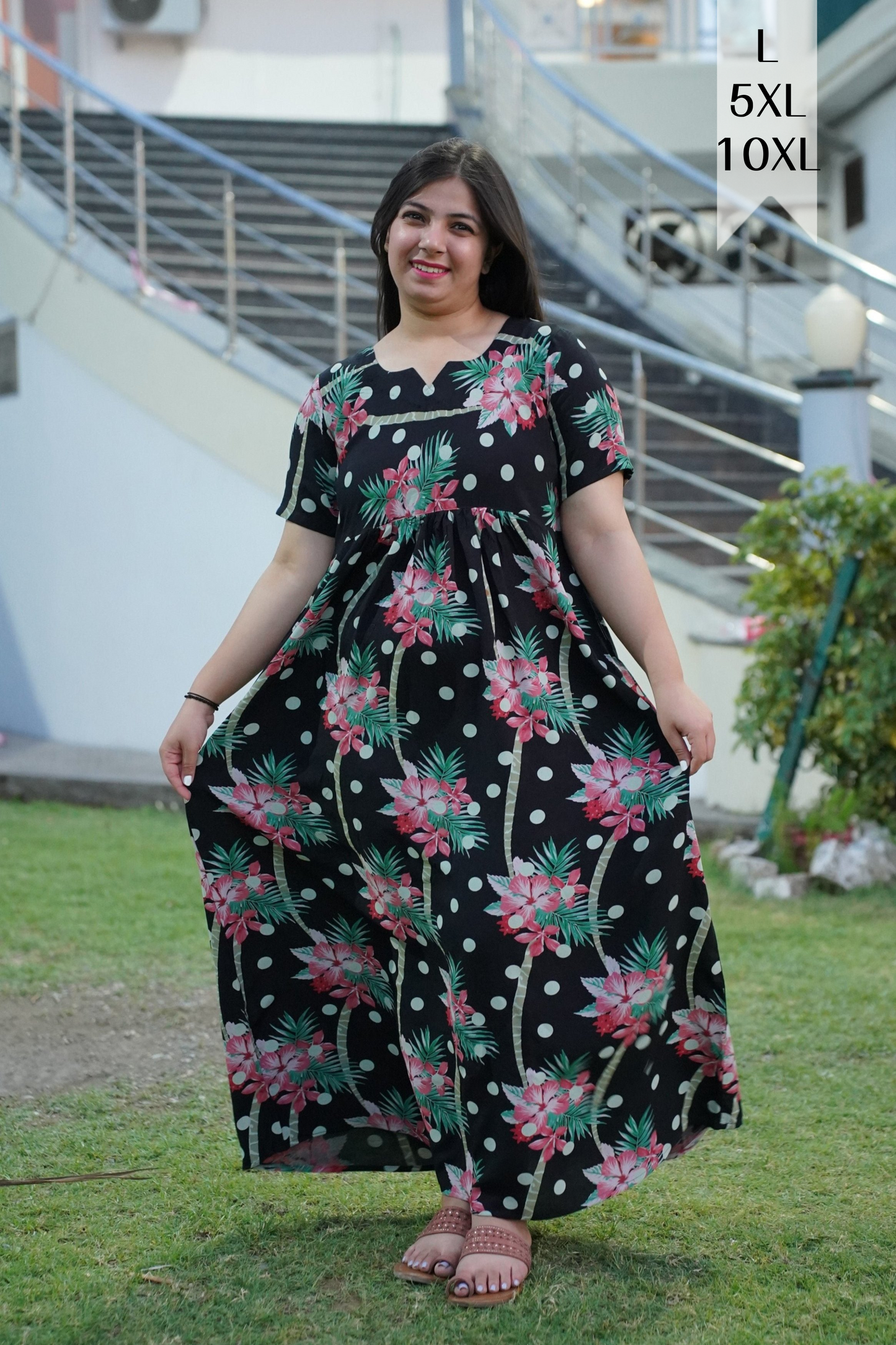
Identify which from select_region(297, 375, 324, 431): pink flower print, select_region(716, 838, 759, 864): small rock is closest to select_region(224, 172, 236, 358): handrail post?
select_region(716, 838, 759, 864): small rock

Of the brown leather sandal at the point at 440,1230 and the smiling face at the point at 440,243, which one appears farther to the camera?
the smiling face at the point at 440,243

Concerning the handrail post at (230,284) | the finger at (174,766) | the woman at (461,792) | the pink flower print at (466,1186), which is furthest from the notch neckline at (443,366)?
the handrail post at (230,284)

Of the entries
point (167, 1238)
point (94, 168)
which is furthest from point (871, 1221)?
point (94, 168)

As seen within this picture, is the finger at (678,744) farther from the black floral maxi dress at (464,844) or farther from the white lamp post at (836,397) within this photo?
the white lamp post at (836,397)

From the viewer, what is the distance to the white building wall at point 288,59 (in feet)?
44.5

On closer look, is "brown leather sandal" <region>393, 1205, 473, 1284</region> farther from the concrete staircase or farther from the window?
the window

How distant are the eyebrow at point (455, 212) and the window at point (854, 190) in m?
10.0

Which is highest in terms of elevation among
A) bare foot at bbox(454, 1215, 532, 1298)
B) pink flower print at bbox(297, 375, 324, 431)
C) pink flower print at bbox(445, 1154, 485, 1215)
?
pink flower print at bbox(297, 375, 324, 431)

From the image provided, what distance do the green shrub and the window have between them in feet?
24.0

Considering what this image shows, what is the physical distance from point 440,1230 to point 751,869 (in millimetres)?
2720

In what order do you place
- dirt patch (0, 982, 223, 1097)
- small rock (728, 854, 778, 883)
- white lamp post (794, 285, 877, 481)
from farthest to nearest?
white lamp post (794, 285, 877, 481)
small rock (728, 854, 778, 883)
dirt patch (0, 982, 223, 1097)

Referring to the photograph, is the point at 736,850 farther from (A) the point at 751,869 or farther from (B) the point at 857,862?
(B) the point at 857,862

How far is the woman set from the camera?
2111 mm

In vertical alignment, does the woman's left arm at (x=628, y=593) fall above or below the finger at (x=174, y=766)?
above
